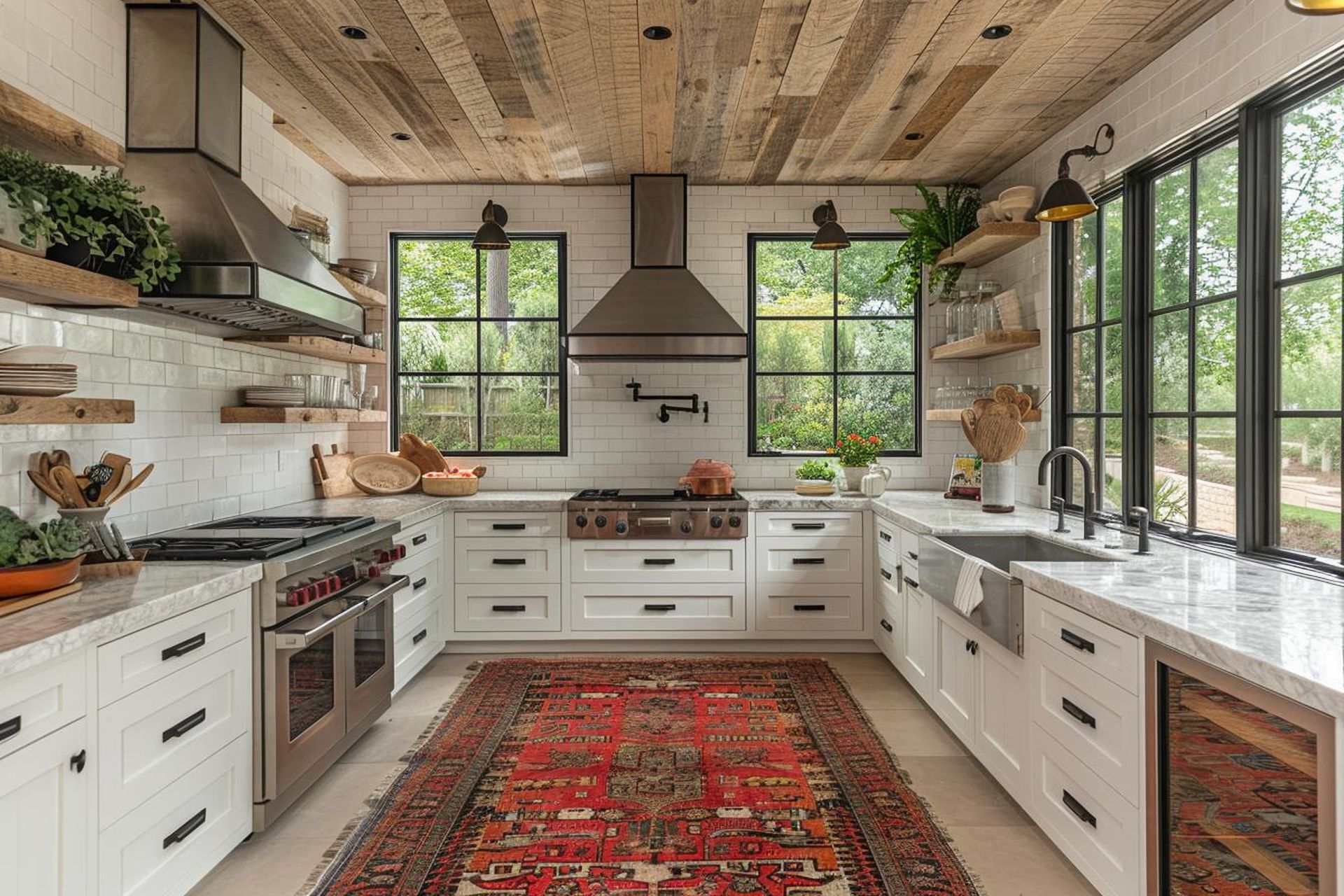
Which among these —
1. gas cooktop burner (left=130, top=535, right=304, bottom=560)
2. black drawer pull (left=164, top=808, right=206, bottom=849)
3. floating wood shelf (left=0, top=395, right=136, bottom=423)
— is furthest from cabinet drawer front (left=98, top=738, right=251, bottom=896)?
floating wood shelf (left=0, top=395, right=136, bottom=423)

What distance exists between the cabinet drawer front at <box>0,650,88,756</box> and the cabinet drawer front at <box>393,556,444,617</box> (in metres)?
2.03

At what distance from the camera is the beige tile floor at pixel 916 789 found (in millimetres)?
2416

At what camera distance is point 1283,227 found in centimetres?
271

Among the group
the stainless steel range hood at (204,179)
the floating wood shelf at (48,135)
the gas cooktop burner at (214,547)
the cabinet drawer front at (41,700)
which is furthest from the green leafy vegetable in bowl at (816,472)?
the cabinet drawer front at (41,700)

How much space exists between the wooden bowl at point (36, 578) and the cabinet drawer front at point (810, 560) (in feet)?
10.9

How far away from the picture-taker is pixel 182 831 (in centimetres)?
222

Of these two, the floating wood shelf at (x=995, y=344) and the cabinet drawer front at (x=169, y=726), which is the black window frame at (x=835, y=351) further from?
the cabinet drawer front at (x=169, y=726)

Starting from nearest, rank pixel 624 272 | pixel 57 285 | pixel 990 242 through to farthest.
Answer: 1. pixel 57 285
2. pixel 990 242
3. pixel 624 272

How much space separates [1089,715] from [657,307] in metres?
3.29

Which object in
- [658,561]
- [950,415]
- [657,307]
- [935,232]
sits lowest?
[658,561]

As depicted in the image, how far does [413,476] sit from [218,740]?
2.70 metres

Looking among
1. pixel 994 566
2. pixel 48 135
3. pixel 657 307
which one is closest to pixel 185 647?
pixel 48 135

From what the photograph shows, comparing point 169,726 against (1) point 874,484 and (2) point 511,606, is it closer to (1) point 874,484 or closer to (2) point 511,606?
(2) point 511,606

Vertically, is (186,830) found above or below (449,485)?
below
